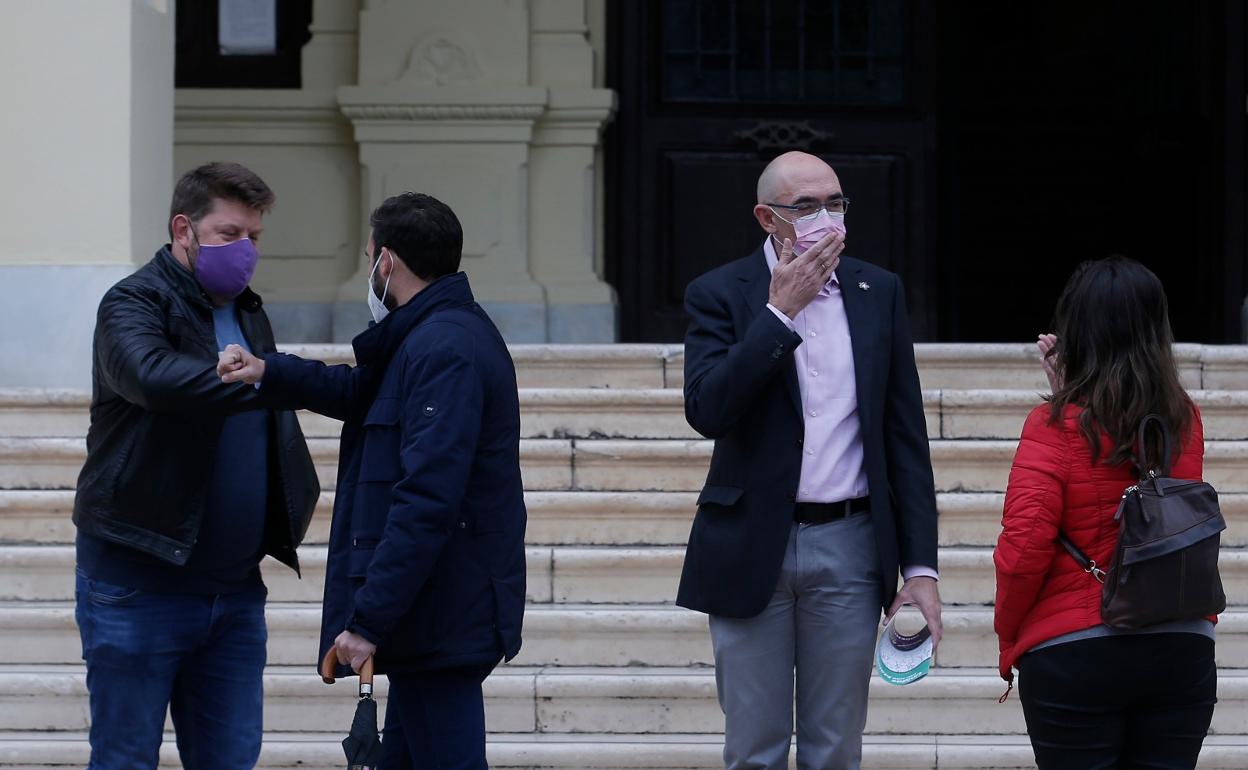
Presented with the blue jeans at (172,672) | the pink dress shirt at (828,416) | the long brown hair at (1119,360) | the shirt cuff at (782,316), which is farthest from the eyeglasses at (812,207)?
the blue jeans at (172,672)

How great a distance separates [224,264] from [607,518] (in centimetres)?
244

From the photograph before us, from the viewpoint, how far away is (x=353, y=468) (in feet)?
11.7

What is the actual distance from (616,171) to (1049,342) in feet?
19.1

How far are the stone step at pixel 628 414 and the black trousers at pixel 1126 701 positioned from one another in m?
2.97

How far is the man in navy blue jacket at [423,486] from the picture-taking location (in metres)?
3.40

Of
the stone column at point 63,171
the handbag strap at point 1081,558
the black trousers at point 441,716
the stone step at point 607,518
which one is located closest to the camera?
the handbag strap at point 1081,558

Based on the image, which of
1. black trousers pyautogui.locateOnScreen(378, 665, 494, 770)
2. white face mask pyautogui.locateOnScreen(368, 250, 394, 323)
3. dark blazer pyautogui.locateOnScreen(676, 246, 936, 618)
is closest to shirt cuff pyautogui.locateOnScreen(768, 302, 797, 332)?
dark blazer pyautogui.locateOnScreen(676, 246, 936, 618)

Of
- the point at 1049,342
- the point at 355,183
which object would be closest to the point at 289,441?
the point at 1049,342

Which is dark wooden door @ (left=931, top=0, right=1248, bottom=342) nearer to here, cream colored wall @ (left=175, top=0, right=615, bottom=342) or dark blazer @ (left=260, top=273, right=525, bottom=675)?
cream colored wall @ (left=175, top=0, right=615, bottom=342)

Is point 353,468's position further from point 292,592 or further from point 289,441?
point 292,592

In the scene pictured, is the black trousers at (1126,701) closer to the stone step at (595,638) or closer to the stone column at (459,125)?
the stone step at (595,638)

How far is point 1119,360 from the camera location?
11.2ft

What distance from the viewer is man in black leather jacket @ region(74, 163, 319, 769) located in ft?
12.1

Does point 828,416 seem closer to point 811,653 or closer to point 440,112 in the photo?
point 811,653
